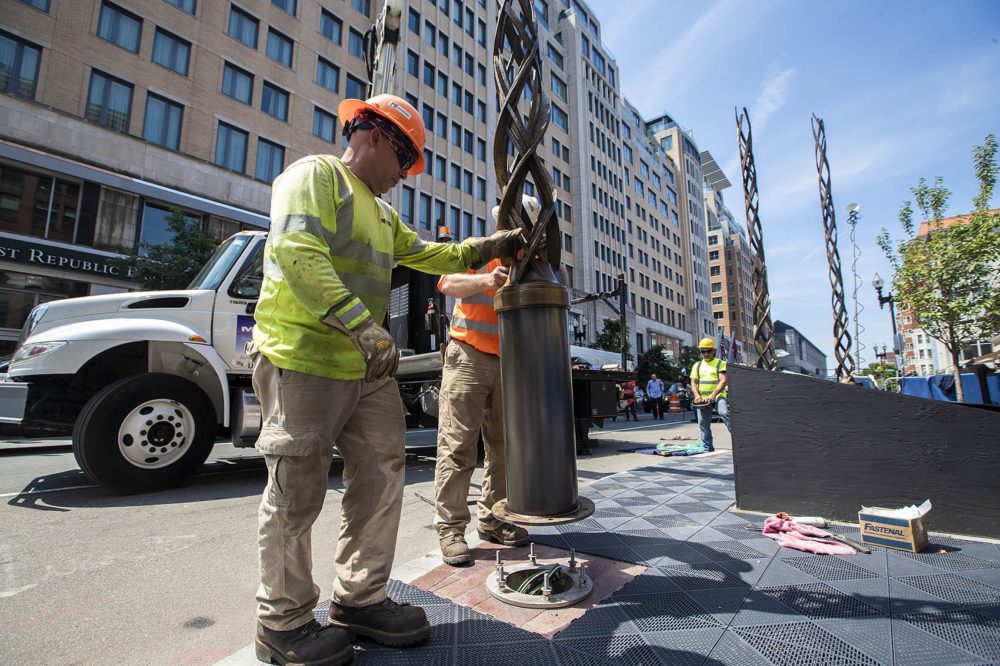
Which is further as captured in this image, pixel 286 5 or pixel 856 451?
pixel 286 5

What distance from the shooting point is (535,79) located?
237cm

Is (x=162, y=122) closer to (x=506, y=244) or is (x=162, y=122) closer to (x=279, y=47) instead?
(x=279, y=47)

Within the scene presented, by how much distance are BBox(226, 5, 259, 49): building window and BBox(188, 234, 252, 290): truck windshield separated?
22006 millimetres

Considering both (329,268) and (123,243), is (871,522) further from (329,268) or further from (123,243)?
(123,243)

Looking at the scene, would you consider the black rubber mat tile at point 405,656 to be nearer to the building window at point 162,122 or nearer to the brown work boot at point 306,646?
the brown work boot at point 306,646

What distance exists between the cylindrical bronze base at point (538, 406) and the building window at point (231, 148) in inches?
917

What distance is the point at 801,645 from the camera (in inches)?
71.7

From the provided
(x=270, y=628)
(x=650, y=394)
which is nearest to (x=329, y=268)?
(x=270, y=628)

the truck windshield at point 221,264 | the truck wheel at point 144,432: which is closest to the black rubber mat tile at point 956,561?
the truck wheel at point 144,432

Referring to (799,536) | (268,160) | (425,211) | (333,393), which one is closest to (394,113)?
(333,393)

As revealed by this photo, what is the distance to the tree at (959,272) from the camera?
1356 cm

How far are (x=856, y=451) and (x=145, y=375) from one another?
6068mm

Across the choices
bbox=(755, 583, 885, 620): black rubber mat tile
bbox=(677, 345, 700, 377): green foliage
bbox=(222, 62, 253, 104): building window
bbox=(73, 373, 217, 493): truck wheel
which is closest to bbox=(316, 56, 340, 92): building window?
bbox=(222, 62, 253, 104): building window

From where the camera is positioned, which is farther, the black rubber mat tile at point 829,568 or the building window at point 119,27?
the building window at point 119,27
